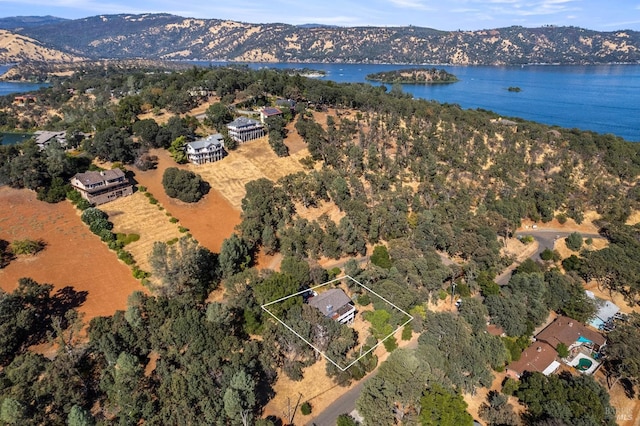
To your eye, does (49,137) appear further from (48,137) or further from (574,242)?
(574,242)

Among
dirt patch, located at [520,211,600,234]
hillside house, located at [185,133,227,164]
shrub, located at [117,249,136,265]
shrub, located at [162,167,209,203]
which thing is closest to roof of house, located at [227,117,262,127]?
hillside house, located at [185,133,227,164]

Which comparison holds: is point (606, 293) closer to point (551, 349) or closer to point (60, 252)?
point (551, 349)

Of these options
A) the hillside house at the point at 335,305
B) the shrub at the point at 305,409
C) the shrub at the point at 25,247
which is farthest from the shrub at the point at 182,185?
the shrub at the point at 305,409

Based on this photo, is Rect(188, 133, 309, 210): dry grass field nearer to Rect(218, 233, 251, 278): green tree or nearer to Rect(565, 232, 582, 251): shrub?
Rect(218, 233, 251, 278): green tree

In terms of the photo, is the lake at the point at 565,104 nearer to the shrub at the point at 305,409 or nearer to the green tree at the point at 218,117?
the green tree at the point at 218,117

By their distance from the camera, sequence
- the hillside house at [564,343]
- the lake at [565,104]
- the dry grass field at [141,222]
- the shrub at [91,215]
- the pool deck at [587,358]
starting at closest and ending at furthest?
1. the hillside house at [564,343]
2. the pool deck at [587,358]
3. the dry grass field at [141,222]
4. the shrub at [91,215]
5. the lake at [565,104]
